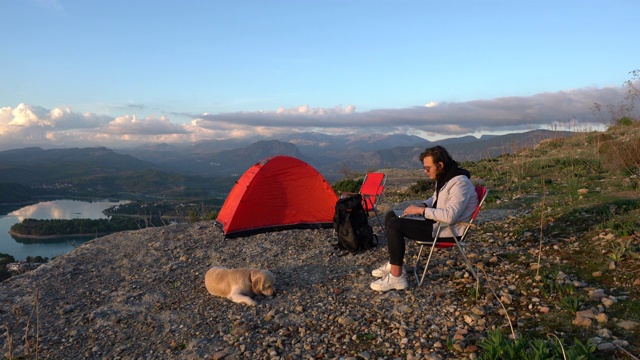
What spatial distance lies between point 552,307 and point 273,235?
5.47 metres

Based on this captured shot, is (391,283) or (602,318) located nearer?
(602,318)

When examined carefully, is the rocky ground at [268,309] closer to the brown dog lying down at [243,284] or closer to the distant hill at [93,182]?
the brown dog lying down at [243,284]

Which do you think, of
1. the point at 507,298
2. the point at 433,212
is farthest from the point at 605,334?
the point at 433,212

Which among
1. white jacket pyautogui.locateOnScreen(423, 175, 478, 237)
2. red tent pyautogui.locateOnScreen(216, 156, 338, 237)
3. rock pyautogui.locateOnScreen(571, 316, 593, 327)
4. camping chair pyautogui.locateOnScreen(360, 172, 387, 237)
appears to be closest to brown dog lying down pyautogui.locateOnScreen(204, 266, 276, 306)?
white jacket pyautogui.locateOnScreen(423, 175, 478, 237)

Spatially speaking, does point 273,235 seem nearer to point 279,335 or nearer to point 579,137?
point 279,335

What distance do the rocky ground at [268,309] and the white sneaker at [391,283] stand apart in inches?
4.0

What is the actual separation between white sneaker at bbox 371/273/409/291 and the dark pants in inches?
7.5

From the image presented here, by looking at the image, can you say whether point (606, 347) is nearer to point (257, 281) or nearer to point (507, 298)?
point (507, 298)

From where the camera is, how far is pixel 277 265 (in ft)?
22.0

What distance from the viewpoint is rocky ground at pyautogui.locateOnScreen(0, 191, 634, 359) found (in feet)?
13.0

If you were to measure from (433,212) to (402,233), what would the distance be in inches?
20.2

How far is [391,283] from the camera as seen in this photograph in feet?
16.6

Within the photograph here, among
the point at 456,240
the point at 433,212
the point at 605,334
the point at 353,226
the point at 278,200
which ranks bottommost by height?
the point at 605,334

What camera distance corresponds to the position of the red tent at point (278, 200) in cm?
870
